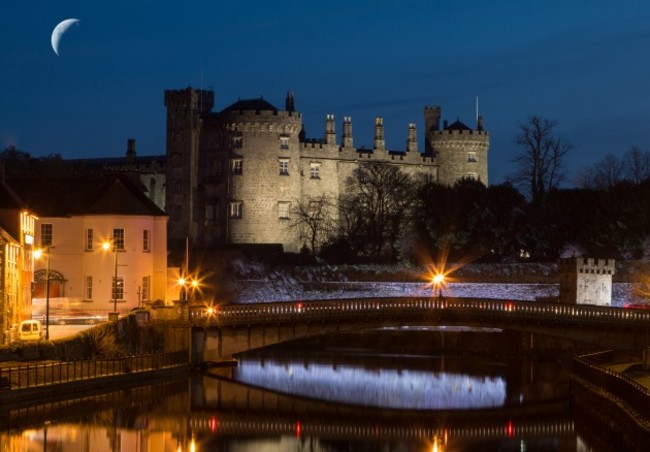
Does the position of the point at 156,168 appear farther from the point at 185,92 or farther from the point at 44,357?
the point at 44,357

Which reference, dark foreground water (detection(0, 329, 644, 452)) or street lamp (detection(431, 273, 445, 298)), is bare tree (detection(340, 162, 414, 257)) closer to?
street lamp (detection(431, 273, 445, 298))

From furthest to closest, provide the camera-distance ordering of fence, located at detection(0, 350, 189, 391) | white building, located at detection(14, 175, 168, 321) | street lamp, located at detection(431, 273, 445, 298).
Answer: street lamp, located at detection(431, 273, 445, 298) < white building, located at detection(14, 175, 168, 321) < fence, located at detection(0, 350, 189, 391)

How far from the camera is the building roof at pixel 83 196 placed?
6450 centimetres

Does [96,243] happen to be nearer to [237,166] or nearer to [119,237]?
[119,237]

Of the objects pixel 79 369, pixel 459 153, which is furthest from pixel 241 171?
pixel 79 369

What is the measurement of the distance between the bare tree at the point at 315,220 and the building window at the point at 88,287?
24996 mm

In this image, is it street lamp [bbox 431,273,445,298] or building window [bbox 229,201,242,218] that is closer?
street lamp [bbox 431,273,445,298]

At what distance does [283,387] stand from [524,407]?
357 inches

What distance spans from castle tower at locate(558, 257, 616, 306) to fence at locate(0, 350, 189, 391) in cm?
2362

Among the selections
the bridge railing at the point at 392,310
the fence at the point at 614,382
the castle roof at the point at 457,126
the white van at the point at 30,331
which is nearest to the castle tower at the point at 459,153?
the castle roof at the point at 457,126

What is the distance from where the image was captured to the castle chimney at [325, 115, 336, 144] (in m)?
92.6

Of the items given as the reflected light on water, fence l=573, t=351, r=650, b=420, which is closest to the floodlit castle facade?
the reflected light on water

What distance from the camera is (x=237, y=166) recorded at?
3401 inches

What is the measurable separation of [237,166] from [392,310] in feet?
103
